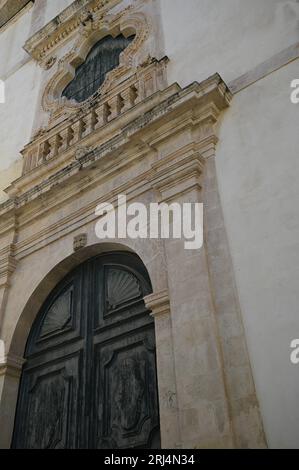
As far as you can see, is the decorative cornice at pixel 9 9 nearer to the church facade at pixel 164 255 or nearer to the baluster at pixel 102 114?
the church facade at pixel 164 255

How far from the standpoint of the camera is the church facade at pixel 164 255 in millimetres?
2707

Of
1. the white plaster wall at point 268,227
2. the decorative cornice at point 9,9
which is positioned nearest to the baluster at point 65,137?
the white plaster wall at point 268,227

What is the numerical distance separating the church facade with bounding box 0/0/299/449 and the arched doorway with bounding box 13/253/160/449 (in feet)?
0.04

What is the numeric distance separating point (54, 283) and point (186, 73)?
8.25 feet

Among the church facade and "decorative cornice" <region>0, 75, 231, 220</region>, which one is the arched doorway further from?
"decorative cornice" <region>0, 75, 231, 220</region>

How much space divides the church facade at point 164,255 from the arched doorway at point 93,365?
0.04 ft

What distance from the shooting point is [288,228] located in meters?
2.91

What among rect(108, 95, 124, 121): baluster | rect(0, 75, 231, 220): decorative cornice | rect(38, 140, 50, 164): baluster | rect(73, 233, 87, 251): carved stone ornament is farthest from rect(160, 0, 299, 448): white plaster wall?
rect(38, 140, 50, 164): baluster

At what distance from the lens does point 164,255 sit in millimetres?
3477

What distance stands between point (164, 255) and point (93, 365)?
44.2 inches

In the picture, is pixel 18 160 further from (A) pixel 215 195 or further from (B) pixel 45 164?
(A) pixel 215 195

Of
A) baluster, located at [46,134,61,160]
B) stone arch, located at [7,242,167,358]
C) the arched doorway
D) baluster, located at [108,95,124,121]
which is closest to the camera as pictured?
the arched doorway

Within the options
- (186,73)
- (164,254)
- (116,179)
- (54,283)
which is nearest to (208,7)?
(186,73)

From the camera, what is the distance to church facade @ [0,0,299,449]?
8.88 feet
